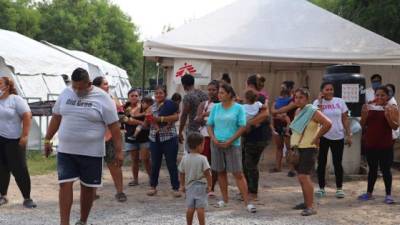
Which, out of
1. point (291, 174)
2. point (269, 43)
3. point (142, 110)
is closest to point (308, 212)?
point (142, 110)

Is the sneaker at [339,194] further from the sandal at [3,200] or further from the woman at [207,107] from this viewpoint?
the sandal at [3,200]

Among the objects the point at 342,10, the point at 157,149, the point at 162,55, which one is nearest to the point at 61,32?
the point at 342,10

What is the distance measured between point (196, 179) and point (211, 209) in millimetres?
1432

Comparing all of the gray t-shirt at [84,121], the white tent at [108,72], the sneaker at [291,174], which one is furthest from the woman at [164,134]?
the white tent at [108,72]

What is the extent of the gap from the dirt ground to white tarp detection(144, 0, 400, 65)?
3184 millimetres

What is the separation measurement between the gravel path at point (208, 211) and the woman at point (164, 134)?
0.41 meters

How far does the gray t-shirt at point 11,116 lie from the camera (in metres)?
7.09

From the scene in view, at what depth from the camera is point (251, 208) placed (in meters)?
6.91

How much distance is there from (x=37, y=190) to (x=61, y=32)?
137ft

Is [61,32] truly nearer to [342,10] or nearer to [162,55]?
[342,10]

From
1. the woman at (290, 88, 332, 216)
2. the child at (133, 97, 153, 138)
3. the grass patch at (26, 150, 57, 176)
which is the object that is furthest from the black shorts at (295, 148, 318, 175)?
the grass patch at (26, 150, 57, 176)

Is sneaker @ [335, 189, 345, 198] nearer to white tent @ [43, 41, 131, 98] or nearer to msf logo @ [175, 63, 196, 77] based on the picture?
msf logo @ [175, 63, 196, 77]

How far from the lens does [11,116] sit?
7.12 metres

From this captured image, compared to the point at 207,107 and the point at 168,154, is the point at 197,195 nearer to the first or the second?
the point at 207,107
